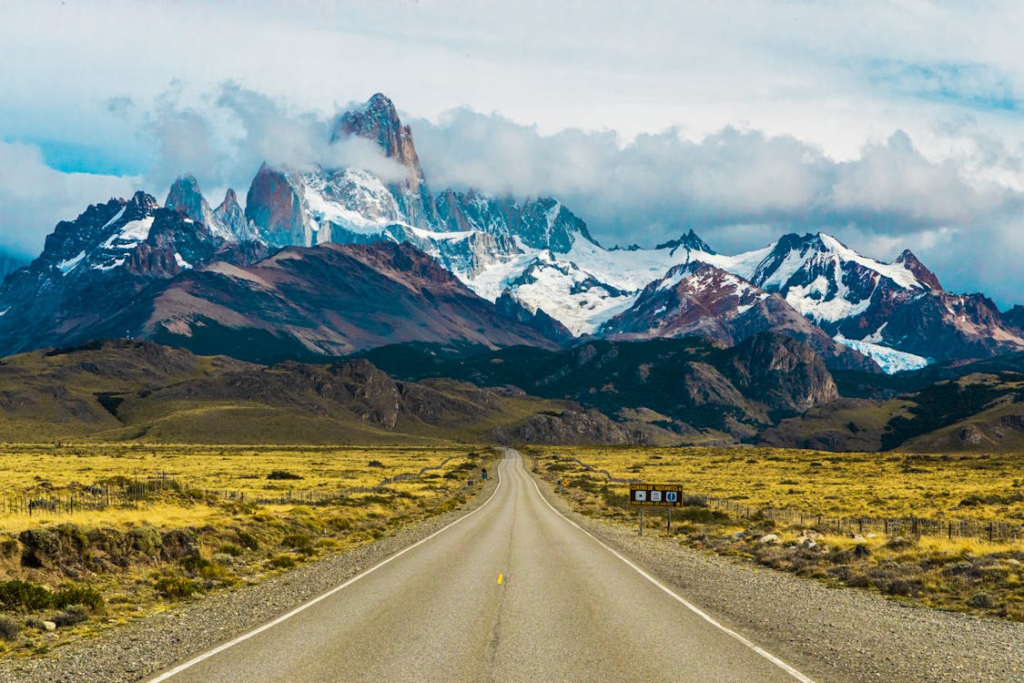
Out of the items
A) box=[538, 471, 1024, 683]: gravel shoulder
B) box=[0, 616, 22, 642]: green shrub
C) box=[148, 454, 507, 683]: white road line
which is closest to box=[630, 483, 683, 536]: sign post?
box=[148, 454, 507, 683]: white road line

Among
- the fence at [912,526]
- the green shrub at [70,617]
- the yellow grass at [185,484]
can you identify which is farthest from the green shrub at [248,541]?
the fence at [912,526]

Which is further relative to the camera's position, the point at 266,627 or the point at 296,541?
the point at 296,541

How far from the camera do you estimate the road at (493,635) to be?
49.3 ft

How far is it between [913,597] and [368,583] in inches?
614

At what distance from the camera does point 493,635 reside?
60.0 ft

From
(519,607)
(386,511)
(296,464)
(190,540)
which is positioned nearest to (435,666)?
(519,607)

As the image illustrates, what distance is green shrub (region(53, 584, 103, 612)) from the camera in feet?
70.9

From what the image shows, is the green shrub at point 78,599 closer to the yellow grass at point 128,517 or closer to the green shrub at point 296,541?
the yellow grass at point 128,517

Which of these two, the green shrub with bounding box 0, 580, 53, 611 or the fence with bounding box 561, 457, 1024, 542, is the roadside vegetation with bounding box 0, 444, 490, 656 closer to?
the green shrub with bounding box 0, 580, 53, 611

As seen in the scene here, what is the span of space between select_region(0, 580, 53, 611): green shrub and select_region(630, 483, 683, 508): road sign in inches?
1234

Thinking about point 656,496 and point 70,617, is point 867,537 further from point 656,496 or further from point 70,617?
point 70,617

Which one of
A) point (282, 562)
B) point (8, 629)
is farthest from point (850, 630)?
point (282, 562)

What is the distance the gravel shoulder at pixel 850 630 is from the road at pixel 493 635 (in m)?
0.92

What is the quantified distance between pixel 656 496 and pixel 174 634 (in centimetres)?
3322
